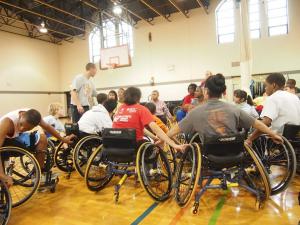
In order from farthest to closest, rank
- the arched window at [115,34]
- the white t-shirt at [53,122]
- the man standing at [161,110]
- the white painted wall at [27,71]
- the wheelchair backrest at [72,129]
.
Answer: the arched window at [115,34]
the white painted wall at [27,71]
the man standing at [161,110]
the white t-shirt at [53,122]
the wheelchair backrest at [72,129]

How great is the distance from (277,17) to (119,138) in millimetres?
8497

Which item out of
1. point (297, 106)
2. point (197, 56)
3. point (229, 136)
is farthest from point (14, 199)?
point (197, 56)

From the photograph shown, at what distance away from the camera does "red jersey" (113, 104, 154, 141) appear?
2178 mm

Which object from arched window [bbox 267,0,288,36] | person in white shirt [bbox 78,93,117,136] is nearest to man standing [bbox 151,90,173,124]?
person in white shirt [bbox 78,93,117,136]

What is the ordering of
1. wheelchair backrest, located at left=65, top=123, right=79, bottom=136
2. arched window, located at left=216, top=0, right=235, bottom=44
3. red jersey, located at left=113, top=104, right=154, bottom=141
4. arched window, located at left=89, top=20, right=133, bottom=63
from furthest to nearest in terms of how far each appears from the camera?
arched window, located at left=89, top=20, right=133, bottom=63 < arched window, located at left=216, top=0, right=235, bottom=44 < wheelchair backrest, located at left=65, top=123, right=79, bottom=136 < red jersey, located at left=113, top=104, right=154, bottom=141

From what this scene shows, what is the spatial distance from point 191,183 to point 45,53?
12.1m

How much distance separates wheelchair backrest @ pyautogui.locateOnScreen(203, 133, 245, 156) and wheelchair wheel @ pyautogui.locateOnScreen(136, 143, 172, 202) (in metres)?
0.47

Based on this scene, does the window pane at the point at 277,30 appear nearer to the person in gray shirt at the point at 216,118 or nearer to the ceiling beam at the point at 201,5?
the ceiling beam at the point at 201,5

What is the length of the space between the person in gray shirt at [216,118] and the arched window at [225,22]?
8064 mm

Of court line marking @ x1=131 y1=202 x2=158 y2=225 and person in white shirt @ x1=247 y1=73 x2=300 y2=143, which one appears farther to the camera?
person in white shirt @ x1=247 y1=73 x2=300 y2=143

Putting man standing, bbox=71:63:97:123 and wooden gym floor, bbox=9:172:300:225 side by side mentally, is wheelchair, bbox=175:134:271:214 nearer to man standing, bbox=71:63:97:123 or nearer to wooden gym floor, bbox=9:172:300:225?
wooden gym floor, bbox=9:172:300:225

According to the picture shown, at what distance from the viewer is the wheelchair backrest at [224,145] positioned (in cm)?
165

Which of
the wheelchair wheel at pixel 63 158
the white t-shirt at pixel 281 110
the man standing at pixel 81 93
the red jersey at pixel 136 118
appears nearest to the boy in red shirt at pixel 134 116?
the red jersey at pixel 136 118

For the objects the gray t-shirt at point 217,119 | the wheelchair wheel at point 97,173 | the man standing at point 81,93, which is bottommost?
the wheelchair wheel at point 97,173
